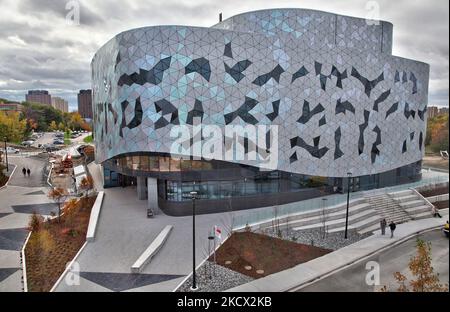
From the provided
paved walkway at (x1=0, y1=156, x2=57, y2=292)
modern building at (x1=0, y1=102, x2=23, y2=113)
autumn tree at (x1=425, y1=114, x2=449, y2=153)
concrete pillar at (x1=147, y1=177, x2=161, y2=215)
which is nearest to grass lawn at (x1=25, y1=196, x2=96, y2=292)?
paved walkway at (x1=0, y1=156, x2=57, y2=292)

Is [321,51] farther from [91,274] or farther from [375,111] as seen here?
[91,274]

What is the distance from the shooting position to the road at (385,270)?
47.1 ft

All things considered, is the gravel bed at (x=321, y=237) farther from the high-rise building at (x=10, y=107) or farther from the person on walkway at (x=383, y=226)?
the high-rise building at (x=10, y=107)

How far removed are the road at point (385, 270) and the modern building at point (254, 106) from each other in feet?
17.6

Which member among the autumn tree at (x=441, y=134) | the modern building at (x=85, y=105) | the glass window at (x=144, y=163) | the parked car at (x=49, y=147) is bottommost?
the glass window at (x=144, y=163)

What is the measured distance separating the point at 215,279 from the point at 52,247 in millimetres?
10039

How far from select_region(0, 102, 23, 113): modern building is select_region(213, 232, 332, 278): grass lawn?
44.8 feet

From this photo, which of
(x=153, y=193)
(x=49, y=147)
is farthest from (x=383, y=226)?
(x=49, y=147)

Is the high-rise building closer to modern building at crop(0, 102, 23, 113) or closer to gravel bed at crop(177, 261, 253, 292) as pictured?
modern building at crop(0, 102, 23, 113)

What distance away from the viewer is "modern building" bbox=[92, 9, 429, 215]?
78.3 feet

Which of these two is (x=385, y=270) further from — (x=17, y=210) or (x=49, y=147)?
(x=17, y=210)


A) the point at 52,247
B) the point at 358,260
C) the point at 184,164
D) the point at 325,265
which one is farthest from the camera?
the point at 184,164

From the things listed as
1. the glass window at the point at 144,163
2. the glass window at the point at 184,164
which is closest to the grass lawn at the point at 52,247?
the glass window at the point at 144,163

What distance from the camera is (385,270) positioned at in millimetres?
16156
